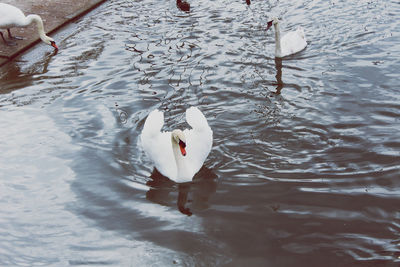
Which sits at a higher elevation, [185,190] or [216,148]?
[216,148]

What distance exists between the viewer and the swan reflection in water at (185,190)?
5.21m

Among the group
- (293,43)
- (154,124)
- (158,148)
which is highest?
(293,43)

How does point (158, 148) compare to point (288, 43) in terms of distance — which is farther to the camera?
point (288, 43)

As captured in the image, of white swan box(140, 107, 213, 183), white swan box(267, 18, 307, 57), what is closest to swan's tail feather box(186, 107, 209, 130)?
white swan box(140, 107, 213, 183)

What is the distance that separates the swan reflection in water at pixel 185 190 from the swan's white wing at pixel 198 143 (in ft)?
0.52

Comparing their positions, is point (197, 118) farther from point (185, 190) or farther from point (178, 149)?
point (185, 190)

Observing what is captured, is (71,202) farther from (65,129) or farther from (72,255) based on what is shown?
(65,129)

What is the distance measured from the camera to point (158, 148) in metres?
5.50

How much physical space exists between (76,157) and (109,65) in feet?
10.2

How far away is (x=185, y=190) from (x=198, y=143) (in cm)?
55

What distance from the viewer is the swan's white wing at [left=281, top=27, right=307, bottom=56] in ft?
28.2

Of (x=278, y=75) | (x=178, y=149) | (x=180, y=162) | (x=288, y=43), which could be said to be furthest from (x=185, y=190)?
(x=288, y=43)

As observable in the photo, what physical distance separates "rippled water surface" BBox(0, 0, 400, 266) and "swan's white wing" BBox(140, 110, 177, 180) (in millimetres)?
193

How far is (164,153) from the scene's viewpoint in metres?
5.53
